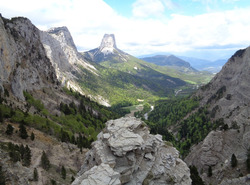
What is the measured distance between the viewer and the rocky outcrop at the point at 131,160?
→ 25.9 m

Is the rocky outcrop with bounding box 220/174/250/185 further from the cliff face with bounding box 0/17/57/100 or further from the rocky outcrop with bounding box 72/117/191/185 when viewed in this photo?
the cliff face with bounding box 0/17/57/100

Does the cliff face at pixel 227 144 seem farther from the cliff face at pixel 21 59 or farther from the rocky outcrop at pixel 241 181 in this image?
the cliff face at pixel 21 59

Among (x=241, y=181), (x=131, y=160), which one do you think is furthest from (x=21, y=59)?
Result: (x=241, y=181)

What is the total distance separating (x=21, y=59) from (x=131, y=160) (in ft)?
276

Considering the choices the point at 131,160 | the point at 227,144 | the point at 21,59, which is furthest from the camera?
the point at 21,59

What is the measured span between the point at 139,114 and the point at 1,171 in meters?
166

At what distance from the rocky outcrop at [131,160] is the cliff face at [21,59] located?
47790 millimetres

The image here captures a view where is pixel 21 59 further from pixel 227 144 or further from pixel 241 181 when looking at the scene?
pixel 241 181

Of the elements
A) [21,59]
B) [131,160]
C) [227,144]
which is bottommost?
[227,144]

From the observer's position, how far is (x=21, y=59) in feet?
282

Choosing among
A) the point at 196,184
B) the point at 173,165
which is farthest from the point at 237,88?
the point at 173,165

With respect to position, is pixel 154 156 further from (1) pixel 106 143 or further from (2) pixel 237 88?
(2) pixel 237 88

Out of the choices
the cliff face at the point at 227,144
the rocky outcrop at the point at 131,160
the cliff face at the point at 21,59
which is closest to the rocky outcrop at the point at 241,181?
the cliff face at the point at 227,144

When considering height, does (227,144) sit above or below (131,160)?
below
